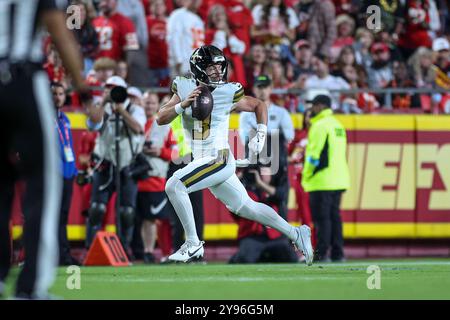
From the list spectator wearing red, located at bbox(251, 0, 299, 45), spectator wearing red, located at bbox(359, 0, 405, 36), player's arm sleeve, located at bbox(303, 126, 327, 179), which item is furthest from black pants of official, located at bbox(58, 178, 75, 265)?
spectator wearing red, located at bbox(359, 0, 405, 36)

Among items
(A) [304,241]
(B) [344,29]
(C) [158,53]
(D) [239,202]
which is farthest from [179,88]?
(B) [344,29]

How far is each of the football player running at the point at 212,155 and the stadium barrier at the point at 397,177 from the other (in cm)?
480

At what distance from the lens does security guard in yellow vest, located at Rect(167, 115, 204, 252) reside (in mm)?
13133

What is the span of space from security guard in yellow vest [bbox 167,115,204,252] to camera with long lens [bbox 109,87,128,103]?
2.09 ft

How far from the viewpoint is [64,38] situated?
632 centimetres

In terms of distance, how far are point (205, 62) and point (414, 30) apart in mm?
8841

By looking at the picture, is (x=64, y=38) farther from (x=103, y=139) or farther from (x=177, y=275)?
(x=103, y=139)

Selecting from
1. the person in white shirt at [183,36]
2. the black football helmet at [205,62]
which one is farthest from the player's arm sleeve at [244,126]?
the black football helmet at [205,62]

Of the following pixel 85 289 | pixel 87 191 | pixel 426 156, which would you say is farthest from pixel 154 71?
pixel 85 289

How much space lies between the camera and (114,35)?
1585 cm

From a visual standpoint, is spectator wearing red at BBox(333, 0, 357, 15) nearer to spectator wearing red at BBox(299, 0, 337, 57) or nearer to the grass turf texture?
spectator wearing red at BBox(299, 0, 337, 57)

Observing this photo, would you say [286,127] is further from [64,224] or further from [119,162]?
[64,224]
